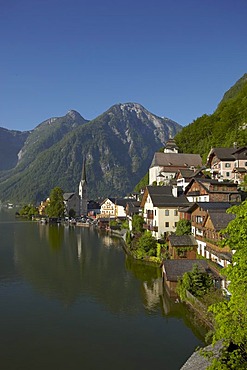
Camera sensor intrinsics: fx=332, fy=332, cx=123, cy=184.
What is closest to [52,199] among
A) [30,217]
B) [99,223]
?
[30,217]

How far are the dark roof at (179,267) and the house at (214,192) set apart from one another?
13482 mm

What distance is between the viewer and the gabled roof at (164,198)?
46156 mm

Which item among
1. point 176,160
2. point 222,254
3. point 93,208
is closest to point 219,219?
point 222,254

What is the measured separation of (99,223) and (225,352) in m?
83.8

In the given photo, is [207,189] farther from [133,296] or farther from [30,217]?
[30,217]

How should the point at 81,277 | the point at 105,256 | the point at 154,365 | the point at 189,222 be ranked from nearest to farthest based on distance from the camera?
the point at 154,365, the point at 81,277, the point at 189,222, the point at 105,256

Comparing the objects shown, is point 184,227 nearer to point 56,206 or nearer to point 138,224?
point 138,224

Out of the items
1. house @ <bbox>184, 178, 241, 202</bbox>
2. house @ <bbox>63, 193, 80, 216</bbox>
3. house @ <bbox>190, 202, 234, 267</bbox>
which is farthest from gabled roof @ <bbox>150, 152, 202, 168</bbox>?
house @ <bbox>63, 193, 80, 216</bbox>

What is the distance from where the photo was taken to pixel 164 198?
47.7 metres

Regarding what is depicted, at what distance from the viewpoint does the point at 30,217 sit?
125000 mm

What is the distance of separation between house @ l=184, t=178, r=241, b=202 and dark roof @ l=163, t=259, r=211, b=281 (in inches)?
531

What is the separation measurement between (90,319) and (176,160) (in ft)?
197

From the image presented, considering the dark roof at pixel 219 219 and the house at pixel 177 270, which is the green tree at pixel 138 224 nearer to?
the dark roof at pixel 219 219

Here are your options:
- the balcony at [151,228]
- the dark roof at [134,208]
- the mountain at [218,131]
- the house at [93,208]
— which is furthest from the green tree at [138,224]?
the house at [93,208]
